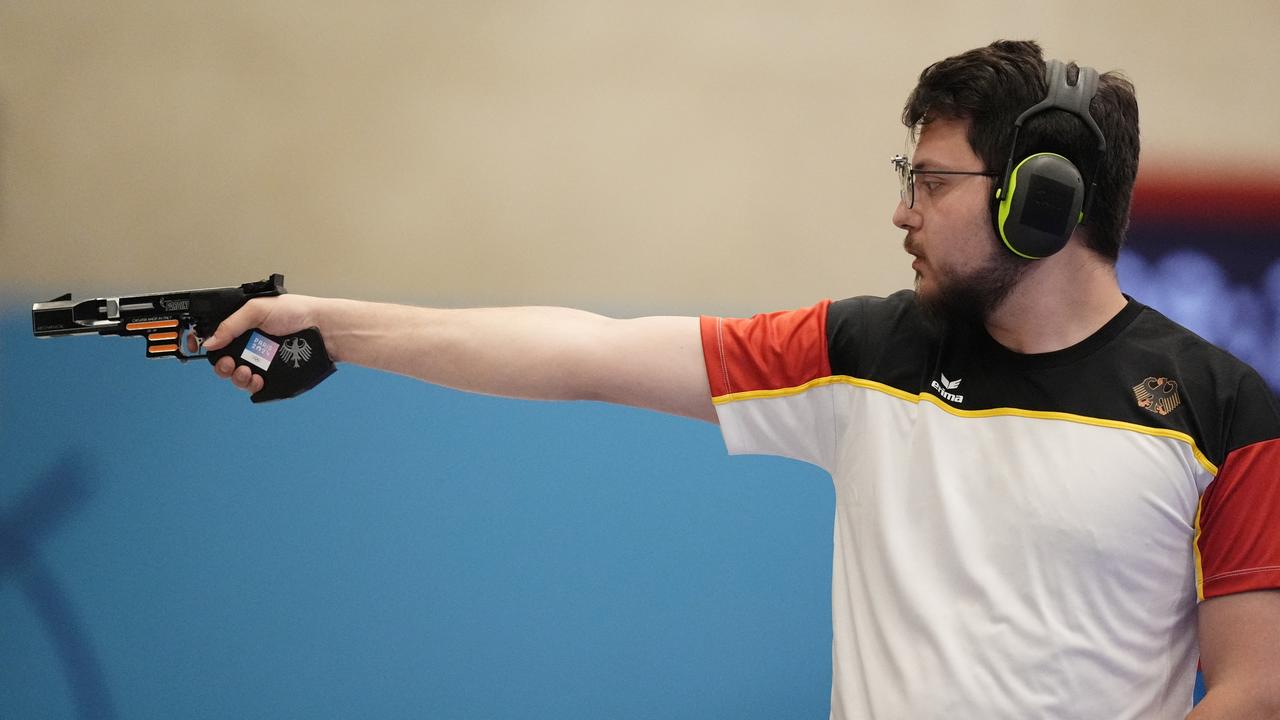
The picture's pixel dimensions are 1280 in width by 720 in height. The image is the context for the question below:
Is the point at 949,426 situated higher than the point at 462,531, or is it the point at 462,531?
the point at 949,426

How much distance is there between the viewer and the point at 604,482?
233 centimetres

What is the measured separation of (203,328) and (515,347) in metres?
0.52

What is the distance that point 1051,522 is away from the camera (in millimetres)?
1314

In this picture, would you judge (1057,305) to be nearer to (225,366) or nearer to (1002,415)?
(1002,415)

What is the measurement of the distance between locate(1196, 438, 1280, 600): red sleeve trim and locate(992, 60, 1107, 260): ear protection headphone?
0.36 meters

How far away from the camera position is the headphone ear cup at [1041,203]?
1343mm

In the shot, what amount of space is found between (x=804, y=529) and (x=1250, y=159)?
1.49m

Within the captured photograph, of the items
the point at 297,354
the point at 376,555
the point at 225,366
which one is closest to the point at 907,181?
the point at 297,354

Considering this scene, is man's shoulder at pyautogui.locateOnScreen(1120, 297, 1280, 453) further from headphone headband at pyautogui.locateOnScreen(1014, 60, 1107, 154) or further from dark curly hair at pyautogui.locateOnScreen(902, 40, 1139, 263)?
headphone headband at pyautogui.locateOnScreen(1014, 60, 1107, 154)

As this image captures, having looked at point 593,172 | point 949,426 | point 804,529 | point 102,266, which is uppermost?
point 593,172

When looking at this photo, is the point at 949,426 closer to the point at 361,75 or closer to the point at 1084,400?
the point at 1084,400

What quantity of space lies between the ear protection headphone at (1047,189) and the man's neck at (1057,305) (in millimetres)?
66

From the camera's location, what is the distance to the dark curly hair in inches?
54.2

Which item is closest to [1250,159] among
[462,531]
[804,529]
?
[804,529]
